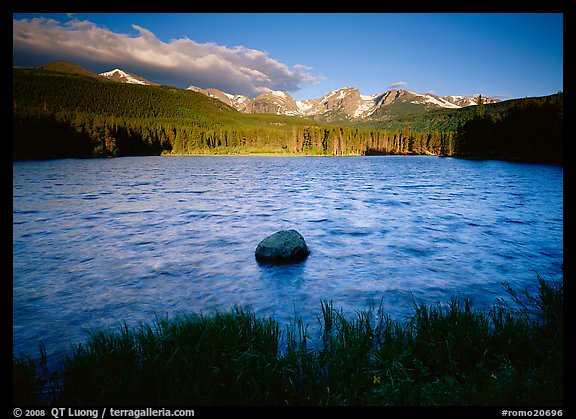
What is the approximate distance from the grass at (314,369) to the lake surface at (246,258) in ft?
7.87

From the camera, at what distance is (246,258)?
13602 mm

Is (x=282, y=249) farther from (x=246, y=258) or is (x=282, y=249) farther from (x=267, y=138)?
(x=267, y=138)

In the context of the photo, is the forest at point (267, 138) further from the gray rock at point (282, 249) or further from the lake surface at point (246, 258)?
the gray rock at point (282, 249)

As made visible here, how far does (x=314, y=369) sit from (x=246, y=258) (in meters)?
8.74

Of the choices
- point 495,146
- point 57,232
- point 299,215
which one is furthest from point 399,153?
point 57,232

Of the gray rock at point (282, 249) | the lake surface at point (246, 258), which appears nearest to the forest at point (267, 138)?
the lake surface at point (246, 258)

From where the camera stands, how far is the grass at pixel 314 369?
4.20 m

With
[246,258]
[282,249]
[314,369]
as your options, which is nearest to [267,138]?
[246,258]

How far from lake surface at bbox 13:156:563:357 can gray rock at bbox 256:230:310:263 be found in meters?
0.53

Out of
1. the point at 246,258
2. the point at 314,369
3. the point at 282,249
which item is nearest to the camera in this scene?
the point at 314,369
